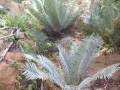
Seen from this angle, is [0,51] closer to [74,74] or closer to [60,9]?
[74,74]

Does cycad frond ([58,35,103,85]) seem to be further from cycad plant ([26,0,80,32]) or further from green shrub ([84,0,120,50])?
cycad plant ([26,0,80,32])

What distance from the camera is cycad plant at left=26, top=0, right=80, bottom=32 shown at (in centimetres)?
584

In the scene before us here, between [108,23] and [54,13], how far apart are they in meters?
1.24

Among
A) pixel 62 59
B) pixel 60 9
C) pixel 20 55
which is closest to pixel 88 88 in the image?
pixel 62 59

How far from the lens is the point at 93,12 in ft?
19.0

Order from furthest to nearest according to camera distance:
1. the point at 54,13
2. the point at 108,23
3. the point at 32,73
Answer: the point at 54,13 < the point at 108,23 < the point at 32,73

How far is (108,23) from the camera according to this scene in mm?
5543

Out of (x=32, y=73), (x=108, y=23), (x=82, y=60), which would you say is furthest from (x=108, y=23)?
(x=32, y=73)

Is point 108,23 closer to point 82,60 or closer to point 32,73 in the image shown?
point 82,60

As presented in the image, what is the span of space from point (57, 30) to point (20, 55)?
1625 mm

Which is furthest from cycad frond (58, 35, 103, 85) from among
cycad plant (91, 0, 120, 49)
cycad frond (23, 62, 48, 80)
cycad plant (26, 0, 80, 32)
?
cycad plant (26, 0, 80, 32)

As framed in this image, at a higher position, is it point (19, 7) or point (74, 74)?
point (19, 7)

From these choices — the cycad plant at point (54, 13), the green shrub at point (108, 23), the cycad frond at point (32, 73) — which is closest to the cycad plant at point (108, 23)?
the green shrub at point (108, 23)

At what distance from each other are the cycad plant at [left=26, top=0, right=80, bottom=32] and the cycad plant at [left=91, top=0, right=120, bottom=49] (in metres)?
0.62
